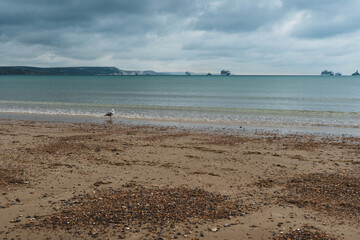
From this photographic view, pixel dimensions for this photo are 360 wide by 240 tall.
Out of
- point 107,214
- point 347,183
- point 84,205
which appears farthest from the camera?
point 347,183

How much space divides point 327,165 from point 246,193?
424cm

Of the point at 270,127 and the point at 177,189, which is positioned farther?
the point at 270,127

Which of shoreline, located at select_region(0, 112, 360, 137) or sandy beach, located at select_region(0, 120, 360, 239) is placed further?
shoreline, located at select_region(0, 112, 360, 137)

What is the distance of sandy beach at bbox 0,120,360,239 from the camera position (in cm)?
546

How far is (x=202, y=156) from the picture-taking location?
10.8 meters

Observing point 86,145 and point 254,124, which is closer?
point 86,145

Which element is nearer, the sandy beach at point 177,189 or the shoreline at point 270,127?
the sandy beach at point 177,189

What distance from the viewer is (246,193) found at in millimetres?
7254

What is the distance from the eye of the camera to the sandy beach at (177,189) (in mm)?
5457

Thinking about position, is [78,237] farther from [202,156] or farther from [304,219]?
[202,156]

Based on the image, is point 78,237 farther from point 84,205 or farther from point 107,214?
point 84,205

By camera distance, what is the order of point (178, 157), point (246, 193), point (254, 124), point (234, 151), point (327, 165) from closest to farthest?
1. point (246, 193)
2. point (327, 165)
3. point (178, 157)
4. point (234, 151)
5. point (254, 124)

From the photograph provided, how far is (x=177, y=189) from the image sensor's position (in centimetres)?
734

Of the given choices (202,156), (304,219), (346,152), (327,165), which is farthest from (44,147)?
(346,152)
